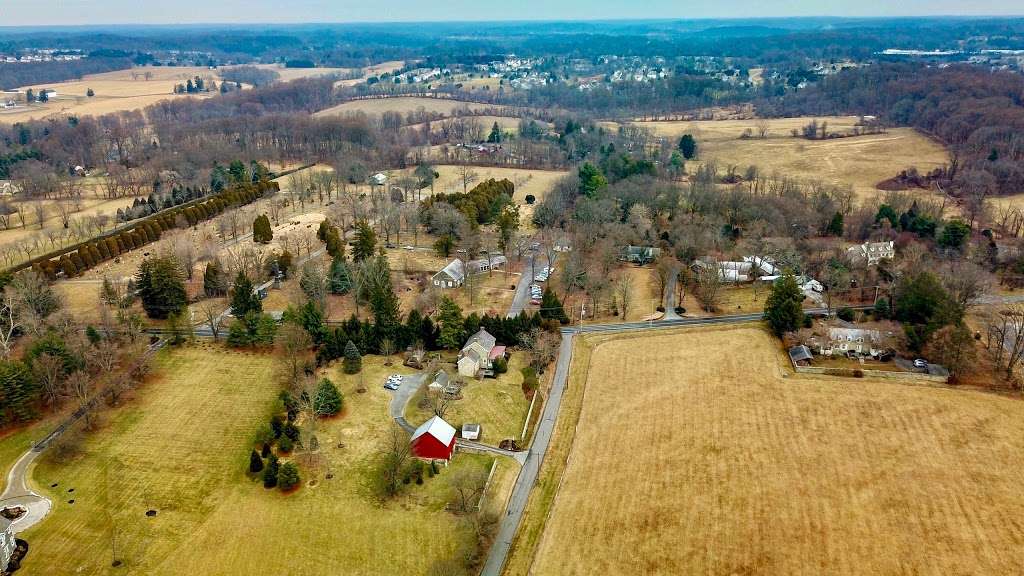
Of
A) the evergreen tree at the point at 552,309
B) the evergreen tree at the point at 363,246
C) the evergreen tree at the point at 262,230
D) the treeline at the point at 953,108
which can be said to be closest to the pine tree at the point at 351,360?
the evergreen tree at the point at 552,309

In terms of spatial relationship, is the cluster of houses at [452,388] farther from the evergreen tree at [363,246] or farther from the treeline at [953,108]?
the treeline at [953,108]

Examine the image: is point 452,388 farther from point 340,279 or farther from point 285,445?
point 340,279

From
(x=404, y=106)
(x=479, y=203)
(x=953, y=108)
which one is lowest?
(x=479, y=203)

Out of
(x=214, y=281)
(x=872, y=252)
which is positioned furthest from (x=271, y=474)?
(x=872, y=252)

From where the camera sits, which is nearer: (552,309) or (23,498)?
(23,498)

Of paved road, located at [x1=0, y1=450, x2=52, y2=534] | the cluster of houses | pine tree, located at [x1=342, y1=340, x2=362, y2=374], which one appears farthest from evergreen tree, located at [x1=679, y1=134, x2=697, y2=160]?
paved road, located at [x1=0, y1=450, x2=52, y2=534]

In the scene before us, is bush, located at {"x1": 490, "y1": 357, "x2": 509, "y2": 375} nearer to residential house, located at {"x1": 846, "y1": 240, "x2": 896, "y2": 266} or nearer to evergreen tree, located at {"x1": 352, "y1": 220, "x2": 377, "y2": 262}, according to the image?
evergreen tree, located at {"x1": 352, "y1": 220, "x2": 377, "y2": 262}
